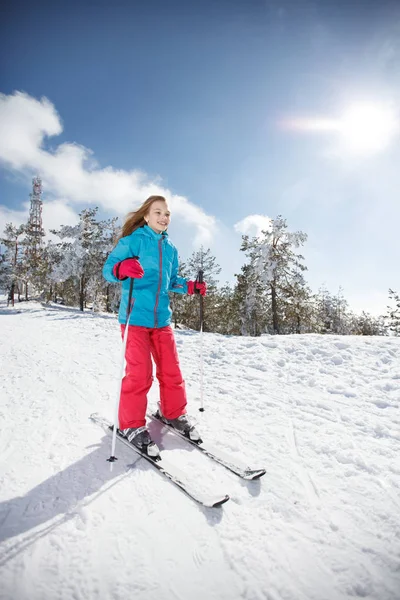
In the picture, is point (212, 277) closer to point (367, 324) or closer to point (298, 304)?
point (298, 304)

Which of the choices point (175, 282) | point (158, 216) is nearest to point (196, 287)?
point (175, 282)

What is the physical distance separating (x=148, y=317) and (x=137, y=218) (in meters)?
1.35

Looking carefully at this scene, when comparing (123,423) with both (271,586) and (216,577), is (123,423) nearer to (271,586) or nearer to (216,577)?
(216,577)

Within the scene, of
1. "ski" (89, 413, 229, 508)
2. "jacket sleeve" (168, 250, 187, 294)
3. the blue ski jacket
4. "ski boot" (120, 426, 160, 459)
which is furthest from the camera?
"jacket sleeve" (168, 250, 187, 294)

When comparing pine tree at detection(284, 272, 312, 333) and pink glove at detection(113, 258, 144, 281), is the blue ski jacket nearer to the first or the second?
pink glove at detection(113, 258, 144, 281)

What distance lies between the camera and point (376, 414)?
4.00 metres

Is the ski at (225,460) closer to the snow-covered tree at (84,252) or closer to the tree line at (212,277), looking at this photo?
the tree line at (212,277)

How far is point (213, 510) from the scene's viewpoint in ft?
7.06

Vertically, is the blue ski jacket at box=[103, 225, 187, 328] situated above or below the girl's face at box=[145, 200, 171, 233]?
below

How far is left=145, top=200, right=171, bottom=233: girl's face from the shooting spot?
3604mm

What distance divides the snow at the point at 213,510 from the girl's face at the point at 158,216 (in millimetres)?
2571

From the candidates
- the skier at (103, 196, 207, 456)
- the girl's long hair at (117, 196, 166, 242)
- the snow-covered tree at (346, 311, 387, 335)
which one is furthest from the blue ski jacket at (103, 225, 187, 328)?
the snow-covered tree at (346, 311, 387, 335)

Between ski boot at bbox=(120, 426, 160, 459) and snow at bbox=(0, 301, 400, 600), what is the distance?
0.11m

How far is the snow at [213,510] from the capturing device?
1.61m
